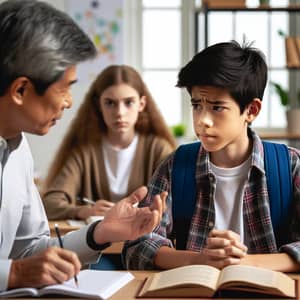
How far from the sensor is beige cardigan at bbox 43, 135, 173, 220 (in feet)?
11.3

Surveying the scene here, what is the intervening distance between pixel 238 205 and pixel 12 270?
2.74 ft

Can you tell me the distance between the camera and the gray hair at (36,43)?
1.63 meters

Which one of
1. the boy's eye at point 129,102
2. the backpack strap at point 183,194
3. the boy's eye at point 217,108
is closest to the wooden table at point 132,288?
the backpack strap at point 183,194

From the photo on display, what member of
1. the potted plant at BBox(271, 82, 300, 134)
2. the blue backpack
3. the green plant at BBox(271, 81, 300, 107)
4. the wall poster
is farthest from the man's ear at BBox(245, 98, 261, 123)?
the wall poster

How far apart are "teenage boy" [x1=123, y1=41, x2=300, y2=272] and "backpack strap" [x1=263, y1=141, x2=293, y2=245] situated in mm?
15

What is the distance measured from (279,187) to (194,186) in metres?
0.25

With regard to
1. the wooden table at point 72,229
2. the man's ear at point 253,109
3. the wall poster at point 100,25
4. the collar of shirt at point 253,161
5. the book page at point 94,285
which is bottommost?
the wooden table at point 72,229

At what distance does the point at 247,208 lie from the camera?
225 cm

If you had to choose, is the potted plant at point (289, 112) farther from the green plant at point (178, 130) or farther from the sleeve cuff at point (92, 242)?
the sleeve cuff at point (92, 242)

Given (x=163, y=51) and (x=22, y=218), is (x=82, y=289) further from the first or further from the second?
(x=163, y=51)

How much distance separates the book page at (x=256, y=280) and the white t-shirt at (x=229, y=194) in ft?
1.79

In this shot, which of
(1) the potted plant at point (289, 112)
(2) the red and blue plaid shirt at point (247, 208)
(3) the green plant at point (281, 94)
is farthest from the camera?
(3) the green plant at point (281, 94)

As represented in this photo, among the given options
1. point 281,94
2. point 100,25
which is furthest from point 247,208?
point 100,25

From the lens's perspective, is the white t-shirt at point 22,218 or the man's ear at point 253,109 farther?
the man's ear at point 253,109
